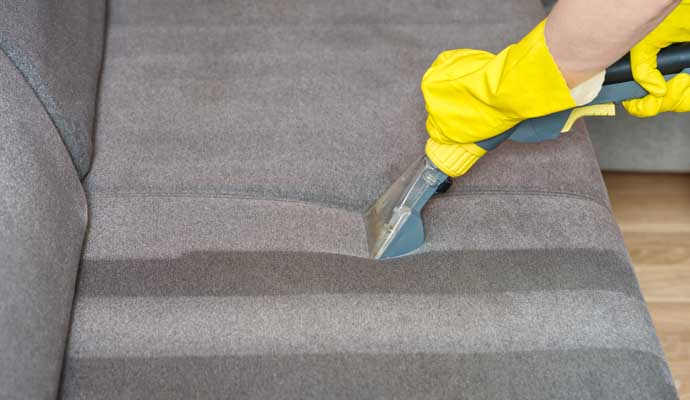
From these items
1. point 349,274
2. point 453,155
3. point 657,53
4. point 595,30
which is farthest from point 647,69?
point 349,274

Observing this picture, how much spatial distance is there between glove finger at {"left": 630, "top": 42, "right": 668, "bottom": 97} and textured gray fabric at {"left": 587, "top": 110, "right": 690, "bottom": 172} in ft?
2.91

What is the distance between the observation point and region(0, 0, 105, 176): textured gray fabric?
3.70 ft

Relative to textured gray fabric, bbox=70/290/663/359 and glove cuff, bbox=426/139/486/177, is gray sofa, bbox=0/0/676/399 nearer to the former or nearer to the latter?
textured gray fabric, bbox=70/290/663/359

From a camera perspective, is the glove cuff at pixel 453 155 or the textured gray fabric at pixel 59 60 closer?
the glove cuff at pixel 453 155

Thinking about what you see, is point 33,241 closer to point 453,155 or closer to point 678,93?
point 453,155

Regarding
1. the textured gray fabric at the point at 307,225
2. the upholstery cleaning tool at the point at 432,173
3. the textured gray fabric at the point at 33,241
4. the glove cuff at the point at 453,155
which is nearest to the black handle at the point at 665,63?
the upholstery cleaning tool at the point at 432,173

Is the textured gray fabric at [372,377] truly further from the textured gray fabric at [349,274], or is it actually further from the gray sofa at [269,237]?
the textured gray fabric at [349,274]

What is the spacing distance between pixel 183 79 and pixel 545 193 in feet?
2.40

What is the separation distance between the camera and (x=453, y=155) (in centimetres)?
104

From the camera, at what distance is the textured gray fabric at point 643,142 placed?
1.73 meters

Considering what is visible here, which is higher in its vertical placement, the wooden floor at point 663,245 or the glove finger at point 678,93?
the glove finger at point 678,93

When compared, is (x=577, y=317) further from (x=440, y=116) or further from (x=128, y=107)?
(x=128, y=107)

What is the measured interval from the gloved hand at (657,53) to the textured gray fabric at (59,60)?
0.89 m

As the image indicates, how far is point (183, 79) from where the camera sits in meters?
1.37
